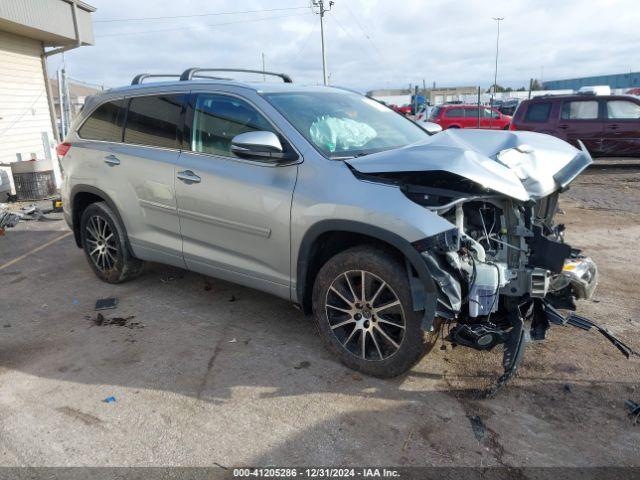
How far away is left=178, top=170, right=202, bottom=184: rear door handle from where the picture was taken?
4.09 m

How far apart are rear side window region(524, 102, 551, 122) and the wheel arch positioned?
11.2 meters

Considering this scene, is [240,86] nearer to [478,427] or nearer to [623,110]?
[478,427]

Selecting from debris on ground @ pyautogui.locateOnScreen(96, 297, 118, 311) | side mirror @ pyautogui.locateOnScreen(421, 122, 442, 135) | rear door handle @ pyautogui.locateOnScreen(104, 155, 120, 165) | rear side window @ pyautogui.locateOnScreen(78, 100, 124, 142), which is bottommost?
debris on ground @ pyautogui.locateOnScreen(96, 297, 118, 311)

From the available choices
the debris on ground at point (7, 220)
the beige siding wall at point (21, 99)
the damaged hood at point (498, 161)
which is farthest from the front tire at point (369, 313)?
the beige siding wall at point (21, 99)

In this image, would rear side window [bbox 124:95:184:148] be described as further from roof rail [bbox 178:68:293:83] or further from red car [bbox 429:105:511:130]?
red car [bbox 429:105:511:130]

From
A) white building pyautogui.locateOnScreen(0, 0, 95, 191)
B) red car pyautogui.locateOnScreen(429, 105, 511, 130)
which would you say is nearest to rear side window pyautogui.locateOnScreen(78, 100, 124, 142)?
white building pyautogui.locateOnScreen(0, 0, 95, 191)

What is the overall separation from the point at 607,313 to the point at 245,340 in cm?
300

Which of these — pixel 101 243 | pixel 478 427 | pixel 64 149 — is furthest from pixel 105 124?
pixel 478 427

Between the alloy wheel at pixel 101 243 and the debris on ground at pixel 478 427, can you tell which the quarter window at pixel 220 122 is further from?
the debris on ground at pixel 478 427

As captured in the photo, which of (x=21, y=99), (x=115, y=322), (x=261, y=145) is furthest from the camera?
(x=21, y=99)

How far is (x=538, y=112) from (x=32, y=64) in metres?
12.6

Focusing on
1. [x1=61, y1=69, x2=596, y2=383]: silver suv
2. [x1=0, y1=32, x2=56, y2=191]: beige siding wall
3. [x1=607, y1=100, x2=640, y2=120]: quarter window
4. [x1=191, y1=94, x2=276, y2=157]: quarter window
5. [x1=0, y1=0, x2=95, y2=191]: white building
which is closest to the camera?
[x1=61, y1=69, x2=596, y2=383]: silver suv

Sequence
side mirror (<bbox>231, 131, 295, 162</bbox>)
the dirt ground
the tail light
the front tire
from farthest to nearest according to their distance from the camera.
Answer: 1. the tail light
2. side mirror (<bbox>231, 131, 295, 162</bbox>)
3. the front tire
4. the dirt ground

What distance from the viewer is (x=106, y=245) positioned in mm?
5223
